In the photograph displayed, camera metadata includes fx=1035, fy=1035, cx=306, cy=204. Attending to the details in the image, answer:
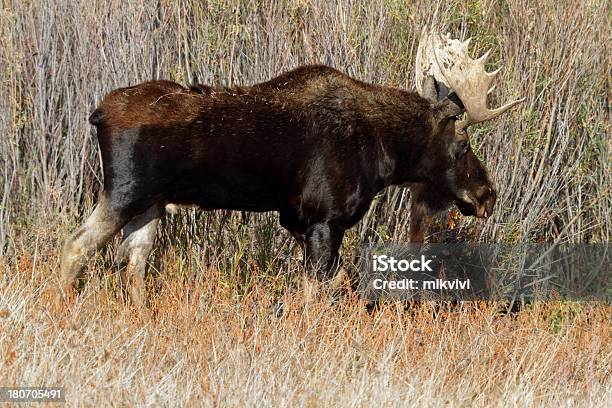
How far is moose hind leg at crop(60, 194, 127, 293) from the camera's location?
6410 mm

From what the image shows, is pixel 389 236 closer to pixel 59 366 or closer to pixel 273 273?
pixel 273 273

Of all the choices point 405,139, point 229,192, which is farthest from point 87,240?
point 405,139

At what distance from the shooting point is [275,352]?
5805 mm

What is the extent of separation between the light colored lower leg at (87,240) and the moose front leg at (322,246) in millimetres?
1254

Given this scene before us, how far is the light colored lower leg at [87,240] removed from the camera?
6410mm

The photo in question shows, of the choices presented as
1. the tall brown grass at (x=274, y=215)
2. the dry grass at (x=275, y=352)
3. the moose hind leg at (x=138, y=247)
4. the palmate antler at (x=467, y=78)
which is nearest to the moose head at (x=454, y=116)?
the palmate antler at (x=467, y=78)

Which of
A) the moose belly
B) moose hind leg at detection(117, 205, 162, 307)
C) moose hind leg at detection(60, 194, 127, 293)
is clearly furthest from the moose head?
moose hind leg at detection(60, 194, 127, 293)

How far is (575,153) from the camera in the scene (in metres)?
8.49

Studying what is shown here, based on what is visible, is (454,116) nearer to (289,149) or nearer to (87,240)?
(289,149)

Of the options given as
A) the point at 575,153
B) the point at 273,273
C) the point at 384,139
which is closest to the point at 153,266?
the point at 273,273

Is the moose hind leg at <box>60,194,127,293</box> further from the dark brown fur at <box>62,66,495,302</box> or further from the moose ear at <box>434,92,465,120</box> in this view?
the moose ear at <box>434,92,465,120</box>

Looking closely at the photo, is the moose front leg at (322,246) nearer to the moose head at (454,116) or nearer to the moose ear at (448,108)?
the moose head at (454,116)

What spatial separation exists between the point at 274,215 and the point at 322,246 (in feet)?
3.53

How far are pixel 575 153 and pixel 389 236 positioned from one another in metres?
1.76
